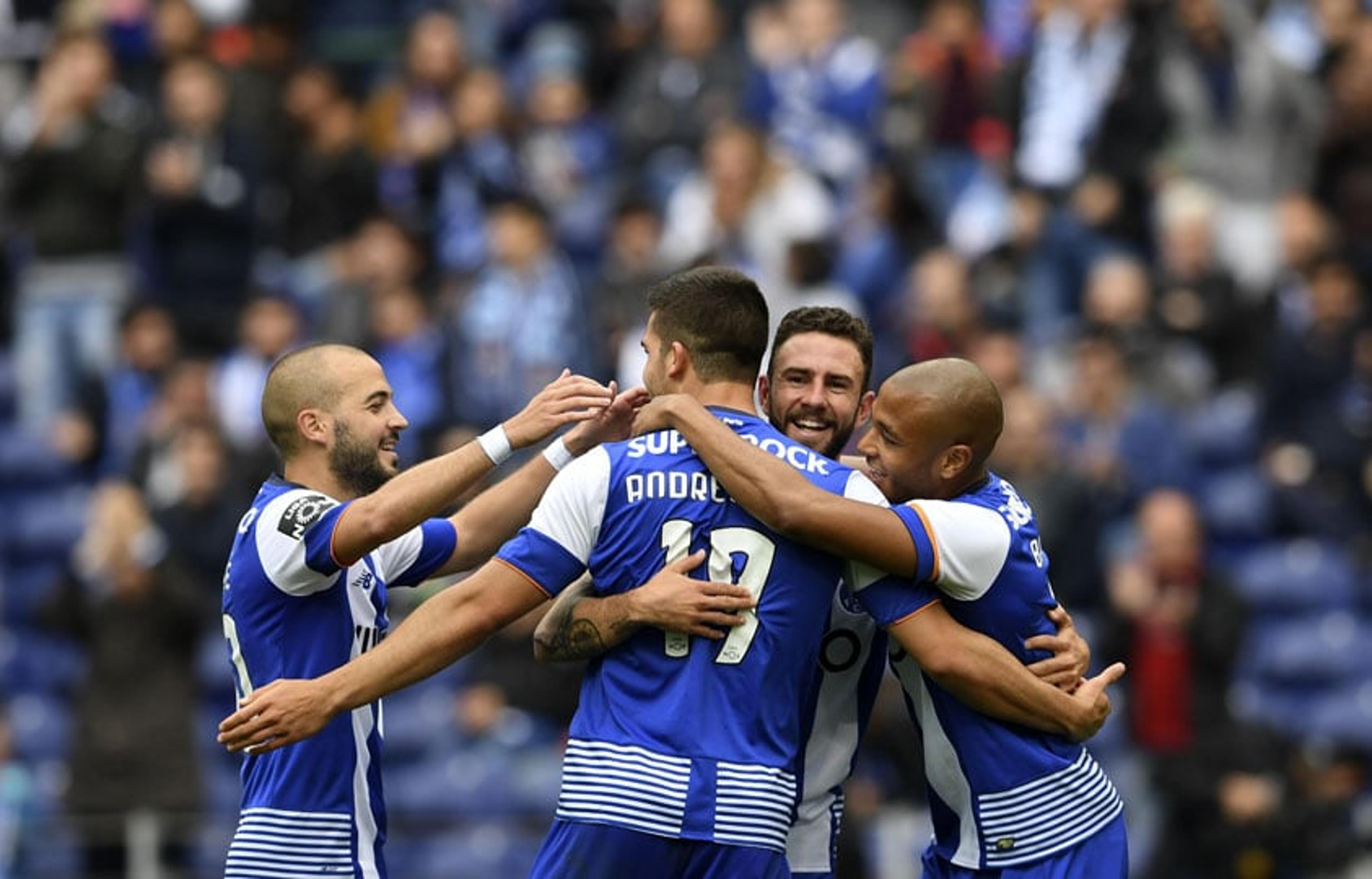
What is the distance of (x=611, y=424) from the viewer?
8273mm

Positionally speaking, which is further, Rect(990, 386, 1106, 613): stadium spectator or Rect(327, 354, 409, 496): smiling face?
Rect(990, 386, 1106, 613): stadium spectator

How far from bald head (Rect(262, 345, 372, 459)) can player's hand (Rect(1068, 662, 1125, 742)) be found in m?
2.59

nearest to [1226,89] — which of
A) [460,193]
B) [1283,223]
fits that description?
[1283,223]

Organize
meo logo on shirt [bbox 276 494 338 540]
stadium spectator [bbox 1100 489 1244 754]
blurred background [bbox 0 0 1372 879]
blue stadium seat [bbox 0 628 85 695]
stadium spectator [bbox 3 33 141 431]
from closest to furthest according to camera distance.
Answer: meo logo on shirt [bbox 276 494 338 540]
stadium spectator [bbox 1100 489 1244 754]
blurred background [bbox 0 0 1372 879]
blue stadium seat [bbox 0 628 85 695]
stadium spectator [bbox 3 33 141 431]

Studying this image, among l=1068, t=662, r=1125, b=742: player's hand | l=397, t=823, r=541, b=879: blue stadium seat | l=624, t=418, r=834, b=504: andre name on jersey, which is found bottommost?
l=397, t=823, r=541, b=879: blue stadium seat

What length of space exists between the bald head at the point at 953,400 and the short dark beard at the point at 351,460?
1714 millimetres

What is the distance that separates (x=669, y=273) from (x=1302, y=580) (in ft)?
14.5

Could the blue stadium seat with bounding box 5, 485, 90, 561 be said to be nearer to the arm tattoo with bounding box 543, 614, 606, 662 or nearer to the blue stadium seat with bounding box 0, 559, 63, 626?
the blue stadium seat with bounding box 0, 559, 63, 626

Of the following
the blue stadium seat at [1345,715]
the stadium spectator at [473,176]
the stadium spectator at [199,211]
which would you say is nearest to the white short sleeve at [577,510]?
the blue stadium seat at [1345,715]

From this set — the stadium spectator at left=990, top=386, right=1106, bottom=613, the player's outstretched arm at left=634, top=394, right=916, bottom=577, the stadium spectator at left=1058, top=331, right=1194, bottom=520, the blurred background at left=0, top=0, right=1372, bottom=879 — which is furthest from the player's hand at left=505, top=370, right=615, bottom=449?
the stadium spectator at left=1058, top=331, right=1194, bottom=520

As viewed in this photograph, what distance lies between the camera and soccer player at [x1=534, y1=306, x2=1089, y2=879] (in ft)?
26.2

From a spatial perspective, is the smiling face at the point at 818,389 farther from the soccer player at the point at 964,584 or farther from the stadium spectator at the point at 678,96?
the stadium spectator at the point at 678,96

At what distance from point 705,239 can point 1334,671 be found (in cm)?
492

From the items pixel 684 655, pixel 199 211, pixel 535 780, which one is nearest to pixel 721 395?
pixel 684 655
